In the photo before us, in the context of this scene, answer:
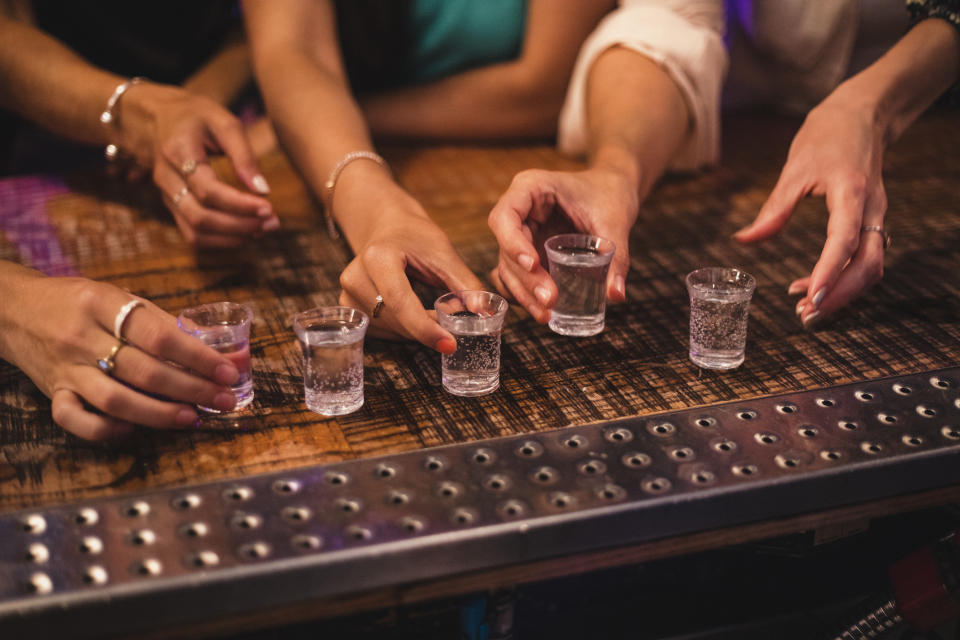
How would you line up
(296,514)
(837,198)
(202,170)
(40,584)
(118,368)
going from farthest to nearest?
(202,170), (837,198), (118,368), (296,514), (40,584)

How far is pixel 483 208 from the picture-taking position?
5.85 ft

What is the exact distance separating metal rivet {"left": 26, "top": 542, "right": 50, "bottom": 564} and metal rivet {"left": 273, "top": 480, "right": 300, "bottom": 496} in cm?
22

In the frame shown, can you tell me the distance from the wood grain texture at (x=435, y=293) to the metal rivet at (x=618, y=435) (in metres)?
0.04

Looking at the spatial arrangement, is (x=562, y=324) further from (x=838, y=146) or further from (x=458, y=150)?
(x=458, y=150)

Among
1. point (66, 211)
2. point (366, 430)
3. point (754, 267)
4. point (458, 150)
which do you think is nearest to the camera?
point (366, 430)

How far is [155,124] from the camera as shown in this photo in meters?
1.68

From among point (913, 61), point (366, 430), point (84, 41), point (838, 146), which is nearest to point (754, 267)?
point (838, 146)

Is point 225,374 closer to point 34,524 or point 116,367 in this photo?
point 116,367

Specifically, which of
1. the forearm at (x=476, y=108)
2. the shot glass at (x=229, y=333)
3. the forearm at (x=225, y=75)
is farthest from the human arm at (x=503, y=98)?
the shot glass at (x=229, y=333)

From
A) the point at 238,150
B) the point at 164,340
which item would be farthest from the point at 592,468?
the point at 238,150

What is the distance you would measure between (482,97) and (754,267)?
840mm

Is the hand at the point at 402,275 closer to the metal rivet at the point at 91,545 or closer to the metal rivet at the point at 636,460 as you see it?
the metal rivet at the point at 636,460

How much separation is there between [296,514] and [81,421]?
A: 29 cm

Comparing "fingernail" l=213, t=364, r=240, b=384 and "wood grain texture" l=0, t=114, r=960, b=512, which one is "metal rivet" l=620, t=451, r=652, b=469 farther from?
"fingernail" l=213, t=364, r=240, b=384
